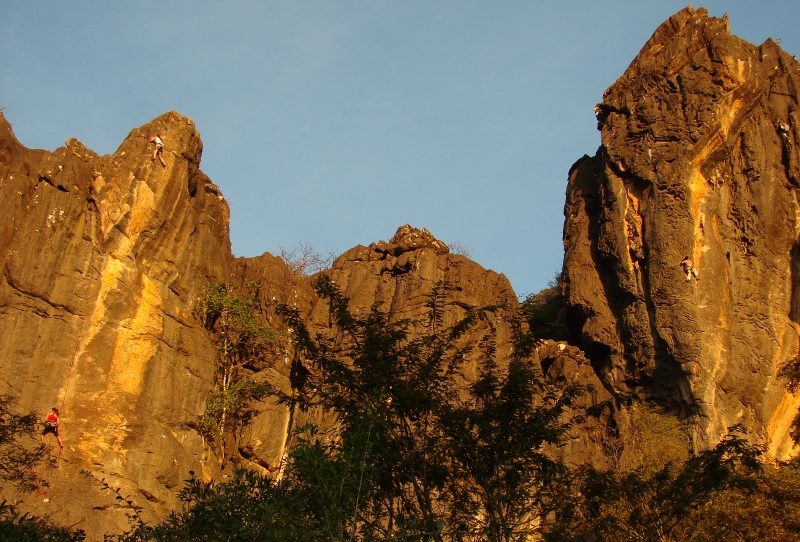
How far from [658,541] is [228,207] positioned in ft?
74.0

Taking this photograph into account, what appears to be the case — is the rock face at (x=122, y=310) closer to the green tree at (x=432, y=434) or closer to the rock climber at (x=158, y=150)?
the rock climber at (x=158, y=150)

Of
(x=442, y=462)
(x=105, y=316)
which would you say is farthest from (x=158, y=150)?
(x=442, y=462)

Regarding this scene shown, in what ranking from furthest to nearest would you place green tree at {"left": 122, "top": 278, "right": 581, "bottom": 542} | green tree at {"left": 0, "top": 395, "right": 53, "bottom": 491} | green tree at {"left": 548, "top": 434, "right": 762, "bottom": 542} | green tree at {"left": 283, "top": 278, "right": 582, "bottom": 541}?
green tree at {"left": 0, "top": 395, "right": 53, "bottom": 491} < green tree at {"left": 548, "top": 434, "right": 762, "bottom": 542} < green tree at {"left": 283, "top": 278, "right": 582, "bottom": 541} < green tree at {"left": 122, "top": 278, "right": 581, "bottom": 542}

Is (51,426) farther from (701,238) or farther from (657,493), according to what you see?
(701,238)

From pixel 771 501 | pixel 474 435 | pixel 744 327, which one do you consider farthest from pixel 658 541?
pixel 744 327

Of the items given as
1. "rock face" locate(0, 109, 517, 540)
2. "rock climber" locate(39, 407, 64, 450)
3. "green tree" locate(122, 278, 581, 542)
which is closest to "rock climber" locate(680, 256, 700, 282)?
"rock face" locate(0, 109, 517, 540)

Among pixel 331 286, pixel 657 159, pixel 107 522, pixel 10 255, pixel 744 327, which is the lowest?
pixel 107 522

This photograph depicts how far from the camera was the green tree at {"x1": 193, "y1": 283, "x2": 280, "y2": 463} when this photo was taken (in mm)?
31641

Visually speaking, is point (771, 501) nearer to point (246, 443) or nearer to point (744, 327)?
point (744, 327)

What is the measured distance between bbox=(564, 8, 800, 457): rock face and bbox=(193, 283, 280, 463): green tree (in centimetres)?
1252

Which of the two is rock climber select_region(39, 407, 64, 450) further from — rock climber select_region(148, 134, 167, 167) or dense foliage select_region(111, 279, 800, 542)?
rock climber select_region(148, 134, 167, 167)

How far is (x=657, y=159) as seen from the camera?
120ft

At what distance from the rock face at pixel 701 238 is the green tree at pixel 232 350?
12524mm

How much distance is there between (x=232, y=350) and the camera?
3369 cm
